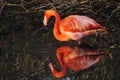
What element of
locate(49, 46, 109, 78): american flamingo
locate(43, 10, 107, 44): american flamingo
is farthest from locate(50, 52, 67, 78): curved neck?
locate(43, 10, 107, 44): american flamingo

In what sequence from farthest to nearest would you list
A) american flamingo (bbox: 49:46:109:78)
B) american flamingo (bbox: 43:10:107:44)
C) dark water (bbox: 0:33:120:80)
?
american flamingo (bbox: 43:10:107:44)
american flamingo (bbox: 49:46:109:78)
dark water (bbox: 0:33:120:80)

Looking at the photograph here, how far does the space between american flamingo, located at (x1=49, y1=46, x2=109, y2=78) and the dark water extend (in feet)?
0.17

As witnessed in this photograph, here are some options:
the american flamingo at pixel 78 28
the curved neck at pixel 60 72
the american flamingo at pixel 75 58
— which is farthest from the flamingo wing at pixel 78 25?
the curved neck at pixel 60 72

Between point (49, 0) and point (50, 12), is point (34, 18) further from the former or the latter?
point (50, 12)

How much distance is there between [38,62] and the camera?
4141mm

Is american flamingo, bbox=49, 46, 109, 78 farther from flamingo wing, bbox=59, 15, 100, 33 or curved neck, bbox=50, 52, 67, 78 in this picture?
flamingo wing, bbox=59, 15, 100, 33

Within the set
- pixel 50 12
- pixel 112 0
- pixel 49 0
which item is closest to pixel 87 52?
pixel 50 12

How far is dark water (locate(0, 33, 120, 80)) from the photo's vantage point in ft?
11.9

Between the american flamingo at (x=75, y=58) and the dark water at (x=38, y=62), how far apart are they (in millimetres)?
51

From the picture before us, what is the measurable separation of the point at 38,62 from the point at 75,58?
0.39 metres

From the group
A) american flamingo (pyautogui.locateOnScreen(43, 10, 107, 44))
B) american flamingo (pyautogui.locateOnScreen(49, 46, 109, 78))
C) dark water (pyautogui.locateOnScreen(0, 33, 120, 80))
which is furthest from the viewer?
american flamingo (pyautogui.locateOnScreen(43, 10, 107, 44))

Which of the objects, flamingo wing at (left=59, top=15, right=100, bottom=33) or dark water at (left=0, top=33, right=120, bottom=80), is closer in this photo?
dark water at (left=0, top=33, right=120, bottom=80)

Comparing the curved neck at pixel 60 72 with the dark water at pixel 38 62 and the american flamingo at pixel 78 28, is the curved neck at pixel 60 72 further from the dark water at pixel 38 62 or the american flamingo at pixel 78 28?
the american flamingo at pixel 78 28

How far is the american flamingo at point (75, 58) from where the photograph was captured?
151 inches
